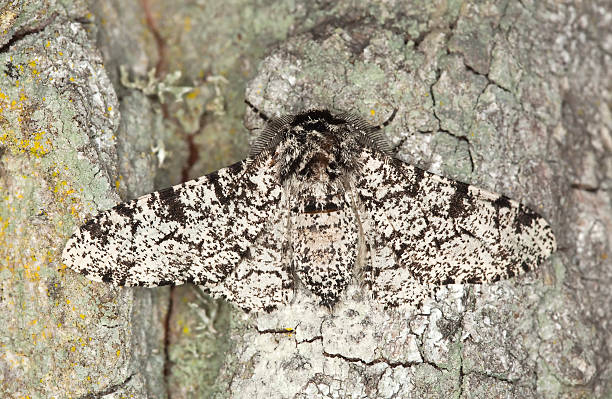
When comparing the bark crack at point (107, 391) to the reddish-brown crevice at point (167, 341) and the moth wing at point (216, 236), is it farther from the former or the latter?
the moth wing at point (216, 236)

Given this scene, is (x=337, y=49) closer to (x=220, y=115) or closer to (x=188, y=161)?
→ (x=220, y=115)

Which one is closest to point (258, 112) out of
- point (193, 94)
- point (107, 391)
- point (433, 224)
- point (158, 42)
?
point (193, 94)

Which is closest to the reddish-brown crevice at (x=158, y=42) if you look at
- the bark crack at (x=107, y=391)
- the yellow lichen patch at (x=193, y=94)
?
the yellow lichen patch at (x=193, y=94)

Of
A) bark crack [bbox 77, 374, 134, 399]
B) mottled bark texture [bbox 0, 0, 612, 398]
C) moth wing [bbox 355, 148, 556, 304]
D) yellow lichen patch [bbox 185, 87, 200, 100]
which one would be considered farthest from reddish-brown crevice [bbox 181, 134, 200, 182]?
bark crack [bbox 77, 374, 134, 399]

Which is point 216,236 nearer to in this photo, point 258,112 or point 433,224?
point 258,112

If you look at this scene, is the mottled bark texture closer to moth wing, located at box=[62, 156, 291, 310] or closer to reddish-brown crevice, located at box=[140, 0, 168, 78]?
reddish-brown crevice, located at box=[140, 0, 168, 78]

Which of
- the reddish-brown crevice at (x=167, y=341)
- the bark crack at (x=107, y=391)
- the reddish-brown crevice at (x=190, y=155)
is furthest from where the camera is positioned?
the reddish-brown crevice at (x=190, y=155)
